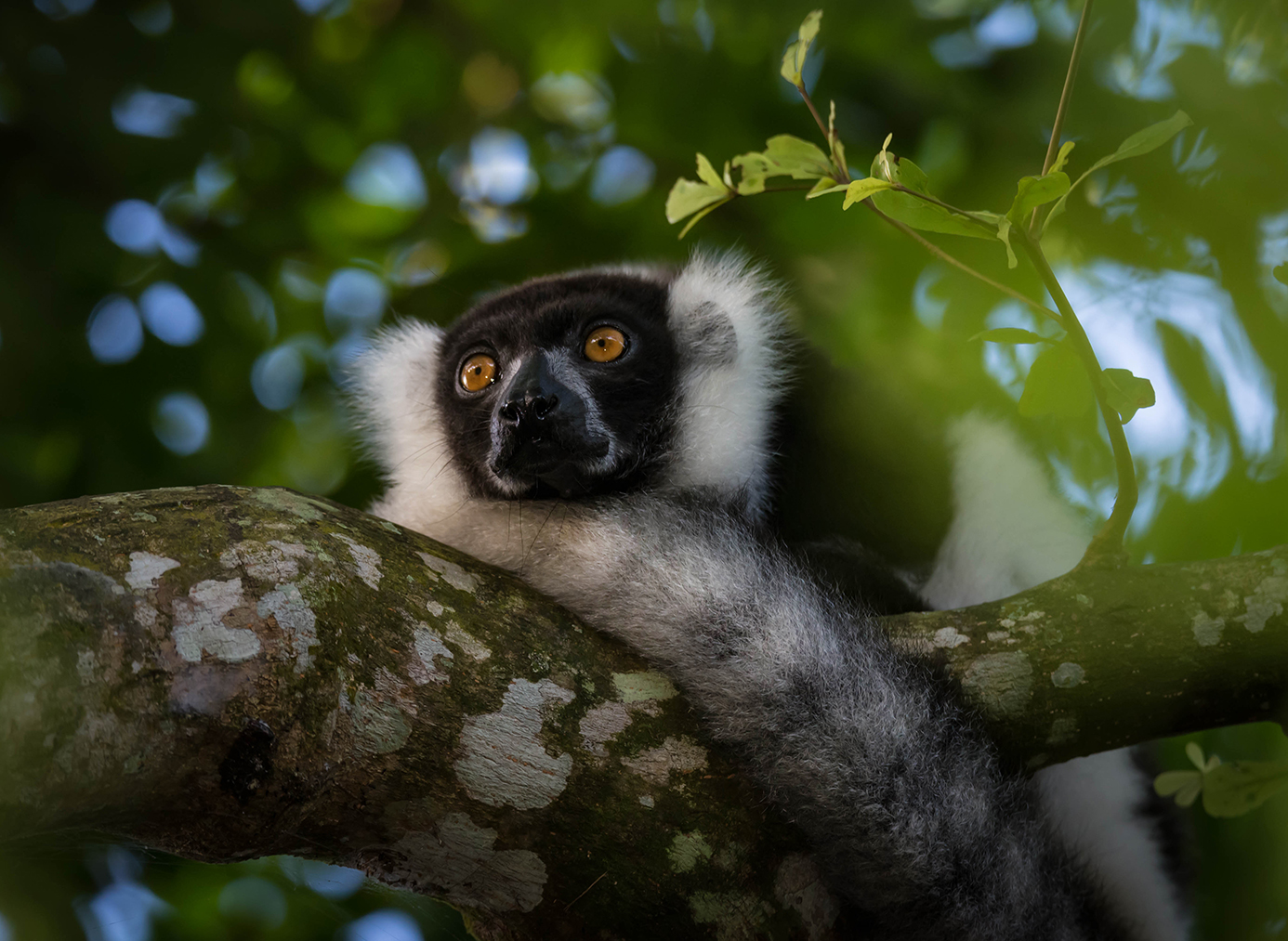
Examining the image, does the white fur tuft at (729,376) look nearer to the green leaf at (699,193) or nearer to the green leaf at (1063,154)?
the green leaf at (699,193)

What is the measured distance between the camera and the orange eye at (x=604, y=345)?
3.56m

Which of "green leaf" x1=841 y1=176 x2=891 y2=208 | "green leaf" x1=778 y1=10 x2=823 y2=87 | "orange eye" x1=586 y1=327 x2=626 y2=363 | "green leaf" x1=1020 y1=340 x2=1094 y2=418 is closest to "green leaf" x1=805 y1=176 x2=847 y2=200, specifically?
"green leaf" x1=841 y1=176 x2=891 y2=208

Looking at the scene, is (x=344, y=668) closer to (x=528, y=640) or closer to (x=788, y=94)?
(x=528, y=640)

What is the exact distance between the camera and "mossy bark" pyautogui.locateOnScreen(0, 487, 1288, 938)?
1.63 metres

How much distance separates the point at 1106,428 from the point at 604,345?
1953 millimetres

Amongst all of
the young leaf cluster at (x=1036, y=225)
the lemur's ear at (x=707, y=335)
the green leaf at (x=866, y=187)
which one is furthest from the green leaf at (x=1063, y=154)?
the lemur's ear at (x=707, y=335)

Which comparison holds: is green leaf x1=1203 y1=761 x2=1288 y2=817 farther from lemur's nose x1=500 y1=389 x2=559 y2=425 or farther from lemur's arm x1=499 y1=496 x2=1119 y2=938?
lemur's nose x1=500 y1=389 x2=559 y2=425

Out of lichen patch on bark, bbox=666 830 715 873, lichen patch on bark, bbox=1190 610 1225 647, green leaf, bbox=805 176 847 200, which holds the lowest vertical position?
lichen patch on bark, bbox=666 830 715 873

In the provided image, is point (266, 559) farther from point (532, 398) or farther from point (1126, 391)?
point (1126, 391)

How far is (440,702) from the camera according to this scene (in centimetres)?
192

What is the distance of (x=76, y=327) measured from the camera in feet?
12.6

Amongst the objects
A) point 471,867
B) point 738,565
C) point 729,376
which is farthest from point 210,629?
point 729,376

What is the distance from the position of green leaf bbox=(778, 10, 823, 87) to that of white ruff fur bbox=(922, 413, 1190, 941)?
5.88 feet

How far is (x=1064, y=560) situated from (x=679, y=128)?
2.53m
